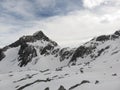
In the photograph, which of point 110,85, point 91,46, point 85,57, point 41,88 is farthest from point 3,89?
point 91,46

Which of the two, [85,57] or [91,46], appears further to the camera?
[91,46]

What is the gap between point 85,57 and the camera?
17838cm

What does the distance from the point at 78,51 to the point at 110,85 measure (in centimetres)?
14229

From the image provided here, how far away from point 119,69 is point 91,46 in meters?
107

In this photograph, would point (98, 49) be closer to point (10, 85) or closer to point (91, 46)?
point (91, 46)

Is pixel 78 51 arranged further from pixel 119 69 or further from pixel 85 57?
pixel 119 69

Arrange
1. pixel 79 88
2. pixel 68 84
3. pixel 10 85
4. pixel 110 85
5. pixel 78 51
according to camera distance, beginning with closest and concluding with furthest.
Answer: pixel 110 85 < pixel 79 88 < pixel 68 84 < pixel 10 85 < pixel 78 51

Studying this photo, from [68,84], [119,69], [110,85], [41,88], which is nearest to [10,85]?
[41,88]

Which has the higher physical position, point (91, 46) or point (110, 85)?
point (91, 46)

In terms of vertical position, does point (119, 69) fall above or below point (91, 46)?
below

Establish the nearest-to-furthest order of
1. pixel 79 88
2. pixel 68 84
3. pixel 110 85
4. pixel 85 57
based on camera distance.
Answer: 1. pixel 110 85
2. pixel 79 88
3. pixel 68 84
4. pixel 85 57

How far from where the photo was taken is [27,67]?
19188 centimetres

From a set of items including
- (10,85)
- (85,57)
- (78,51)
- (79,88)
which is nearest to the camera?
(79,88)

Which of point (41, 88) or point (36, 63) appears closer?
point (41, 88)
